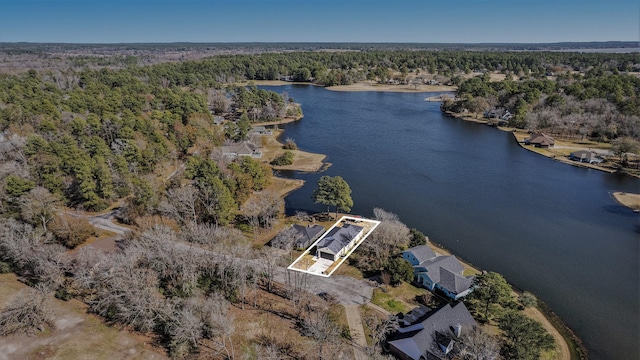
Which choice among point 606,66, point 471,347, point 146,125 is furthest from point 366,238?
point 606,66

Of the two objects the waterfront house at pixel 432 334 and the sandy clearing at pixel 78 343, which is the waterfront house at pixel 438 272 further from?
the sandy clearing at pixel 78 343

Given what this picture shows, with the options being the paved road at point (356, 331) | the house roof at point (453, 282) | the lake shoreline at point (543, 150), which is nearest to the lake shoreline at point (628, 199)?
the lake shoreline at point (543, 150)

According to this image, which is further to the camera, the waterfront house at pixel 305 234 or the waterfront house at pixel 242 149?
the waterfront house at pixel 242 149

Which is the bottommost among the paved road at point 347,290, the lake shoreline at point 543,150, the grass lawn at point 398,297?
the grass lawn at point 398,297

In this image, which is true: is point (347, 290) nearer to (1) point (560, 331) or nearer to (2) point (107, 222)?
(1) point (560, 331)

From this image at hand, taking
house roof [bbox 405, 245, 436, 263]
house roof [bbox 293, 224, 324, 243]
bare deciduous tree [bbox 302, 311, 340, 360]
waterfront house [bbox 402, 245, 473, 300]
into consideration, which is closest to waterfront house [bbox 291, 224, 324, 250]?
house roof [bbox 293, 224, 324, 243]

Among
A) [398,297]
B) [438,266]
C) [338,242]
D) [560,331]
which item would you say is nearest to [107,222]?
[338,242]
